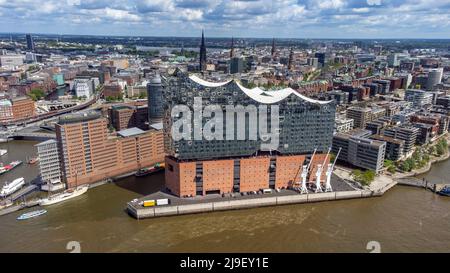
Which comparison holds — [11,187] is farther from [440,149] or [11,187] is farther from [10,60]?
[10,60]

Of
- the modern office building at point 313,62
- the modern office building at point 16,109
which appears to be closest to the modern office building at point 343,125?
the modern office building at point 16,109

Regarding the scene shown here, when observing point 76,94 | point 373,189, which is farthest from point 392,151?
point 76,94

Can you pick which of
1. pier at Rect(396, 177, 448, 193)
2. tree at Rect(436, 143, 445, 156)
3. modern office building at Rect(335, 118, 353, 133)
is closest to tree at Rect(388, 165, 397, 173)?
pier at Rect(396, 177, 448, 193)

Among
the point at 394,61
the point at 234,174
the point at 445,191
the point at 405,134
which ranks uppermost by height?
the point at 394,61

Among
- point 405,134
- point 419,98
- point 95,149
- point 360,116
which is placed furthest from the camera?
point 419,98

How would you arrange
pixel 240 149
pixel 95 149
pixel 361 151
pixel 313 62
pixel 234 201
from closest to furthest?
pixel 234 201 < pixel 240 149 < pixel 95 149 < pixel 361 151 < pixel 313 62

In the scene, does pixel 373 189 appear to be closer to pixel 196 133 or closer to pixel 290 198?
pixel 290 198

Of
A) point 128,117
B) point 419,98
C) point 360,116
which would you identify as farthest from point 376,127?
point 128,117
